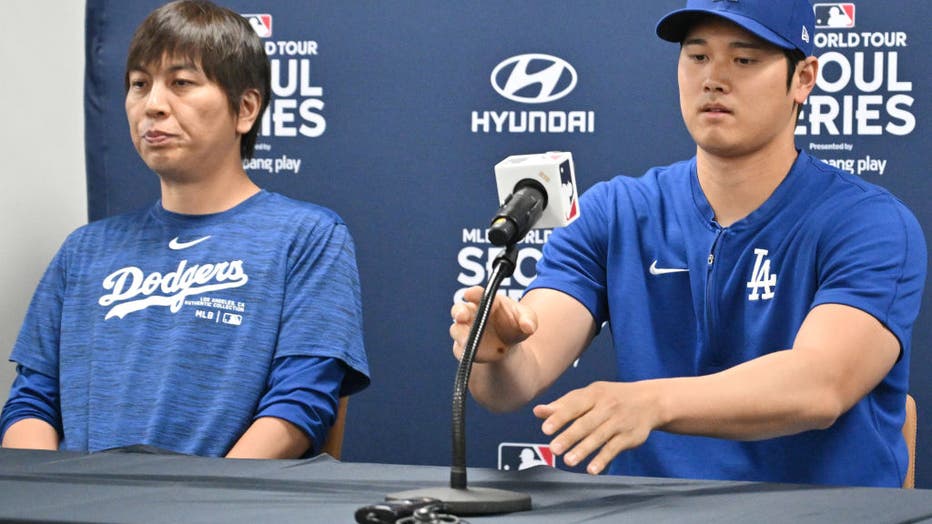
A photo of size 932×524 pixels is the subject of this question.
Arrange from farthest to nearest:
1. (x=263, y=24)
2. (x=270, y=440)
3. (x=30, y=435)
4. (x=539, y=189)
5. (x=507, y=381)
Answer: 1. (x=263, y=24)
2. (x=30, y=435)
3. (x=270, y=440)
4. (x=507, y=381)
5. (x=539, y=189)

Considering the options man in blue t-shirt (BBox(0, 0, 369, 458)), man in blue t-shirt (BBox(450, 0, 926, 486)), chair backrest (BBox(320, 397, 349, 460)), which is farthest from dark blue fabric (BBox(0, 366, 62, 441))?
man in blue t-shirt (BBox(450, 0, 926, 486))

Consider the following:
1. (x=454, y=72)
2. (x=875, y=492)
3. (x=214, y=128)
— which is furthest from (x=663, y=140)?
→ (x=875, y=492)

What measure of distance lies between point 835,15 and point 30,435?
1674 millimetres

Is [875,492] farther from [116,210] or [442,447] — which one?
[116,210]

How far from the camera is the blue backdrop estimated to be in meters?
2.44

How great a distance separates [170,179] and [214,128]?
13cm

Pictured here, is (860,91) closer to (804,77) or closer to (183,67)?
(804,77)

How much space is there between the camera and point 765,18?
66.3 inches

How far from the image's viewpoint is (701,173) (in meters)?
1.85

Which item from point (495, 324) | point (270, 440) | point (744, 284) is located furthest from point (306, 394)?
point (744, 284)

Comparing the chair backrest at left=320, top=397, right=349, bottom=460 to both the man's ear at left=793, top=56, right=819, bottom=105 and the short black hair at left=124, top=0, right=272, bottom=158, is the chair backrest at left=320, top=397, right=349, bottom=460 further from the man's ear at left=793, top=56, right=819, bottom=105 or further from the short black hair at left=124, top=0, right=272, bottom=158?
the man's ear at left=793, top=56, right=819, bottom=105

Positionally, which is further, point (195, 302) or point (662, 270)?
point (195, 302)

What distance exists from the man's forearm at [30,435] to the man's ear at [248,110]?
2.00 feet

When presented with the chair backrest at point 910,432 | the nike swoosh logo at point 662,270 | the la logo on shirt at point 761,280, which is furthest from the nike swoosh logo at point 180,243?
the chair backrest at point 910,432
